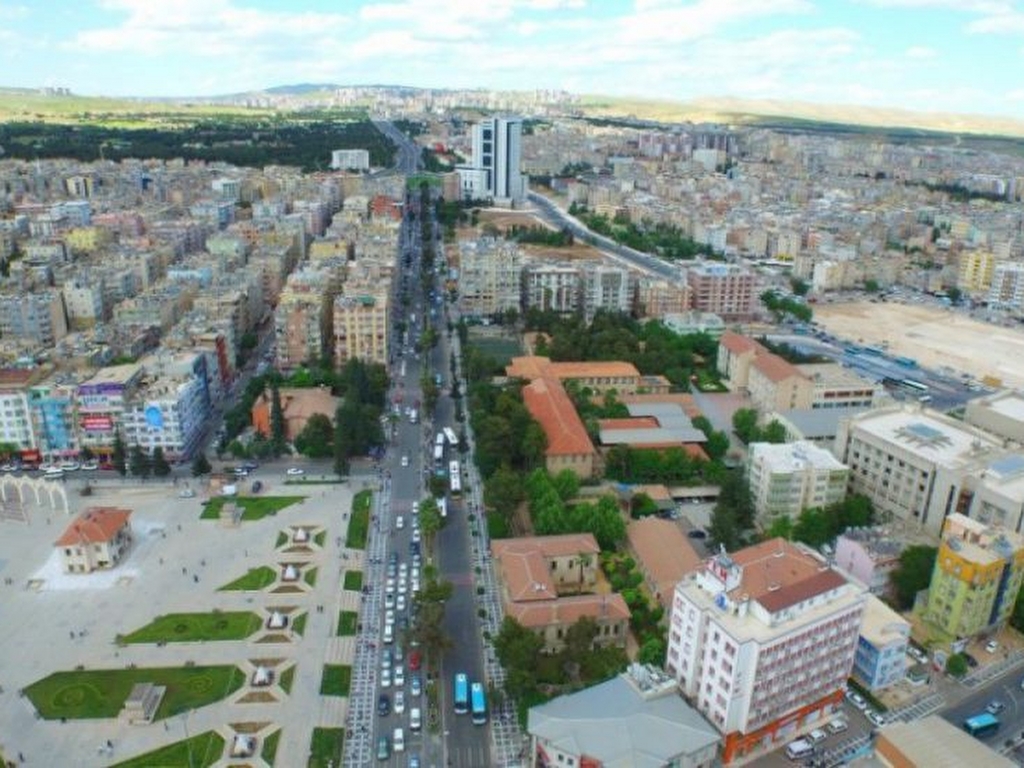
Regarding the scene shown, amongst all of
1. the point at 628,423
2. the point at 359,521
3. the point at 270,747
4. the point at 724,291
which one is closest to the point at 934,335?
the point at 724,291

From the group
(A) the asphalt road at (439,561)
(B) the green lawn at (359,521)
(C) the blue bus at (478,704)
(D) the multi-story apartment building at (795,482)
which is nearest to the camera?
(A) the asphalt road at (439,561)

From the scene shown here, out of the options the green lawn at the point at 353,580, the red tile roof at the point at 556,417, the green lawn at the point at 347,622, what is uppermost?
the red tile roof at the point at 556,417

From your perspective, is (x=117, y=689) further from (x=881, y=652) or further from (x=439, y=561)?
(x=881, y=652)

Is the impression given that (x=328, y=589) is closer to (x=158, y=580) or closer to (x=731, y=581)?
(x=158, y=580)

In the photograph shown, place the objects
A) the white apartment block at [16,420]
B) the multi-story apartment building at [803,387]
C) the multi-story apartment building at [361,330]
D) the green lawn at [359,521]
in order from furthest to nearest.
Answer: the multi-story apartment building at [361,330] → the multi-story apartment building at [803,387] → the white apartment block at [16,420] → the green lawn at [359,521]

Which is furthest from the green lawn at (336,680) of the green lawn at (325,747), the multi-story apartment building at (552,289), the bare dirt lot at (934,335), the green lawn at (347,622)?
the bare dirt lot at (934,335)

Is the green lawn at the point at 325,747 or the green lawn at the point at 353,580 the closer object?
the green lawn at the point at 325,747

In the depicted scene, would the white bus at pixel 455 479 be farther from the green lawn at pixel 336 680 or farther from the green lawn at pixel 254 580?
the green lawn at pixel 336 680

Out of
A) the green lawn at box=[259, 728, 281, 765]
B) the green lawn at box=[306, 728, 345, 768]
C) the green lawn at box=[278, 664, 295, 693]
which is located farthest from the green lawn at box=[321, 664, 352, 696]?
the green lawn at box=[259, 728, 281, 765]
